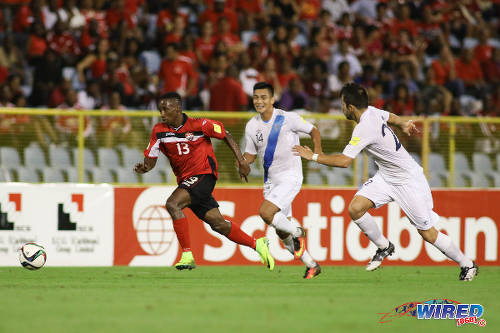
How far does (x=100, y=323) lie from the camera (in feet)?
21.7

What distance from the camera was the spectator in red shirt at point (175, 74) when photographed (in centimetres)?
1620

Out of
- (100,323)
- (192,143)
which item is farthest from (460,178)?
(100,323)

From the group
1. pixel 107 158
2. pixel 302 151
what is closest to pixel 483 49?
pixel 107 158

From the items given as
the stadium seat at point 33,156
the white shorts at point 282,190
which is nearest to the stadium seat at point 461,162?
the white shorts at point 282,190

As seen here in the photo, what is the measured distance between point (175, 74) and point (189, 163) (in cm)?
549

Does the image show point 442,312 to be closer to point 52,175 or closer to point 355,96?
point 355,96

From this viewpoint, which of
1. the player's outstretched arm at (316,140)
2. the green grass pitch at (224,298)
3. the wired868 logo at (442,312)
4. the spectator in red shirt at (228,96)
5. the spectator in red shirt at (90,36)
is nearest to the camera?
the green grass pitch at (224,298)

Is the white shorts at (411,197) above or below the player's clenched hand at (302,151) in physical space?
below

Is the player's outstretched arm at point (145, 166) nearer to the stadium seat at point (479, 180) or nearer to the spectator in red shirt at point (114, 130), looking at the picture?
the spectator in red shirt at point (114, 130)

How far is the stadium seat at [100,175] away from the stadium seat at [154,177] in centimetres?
55

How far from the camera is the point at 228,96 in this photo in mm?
15367

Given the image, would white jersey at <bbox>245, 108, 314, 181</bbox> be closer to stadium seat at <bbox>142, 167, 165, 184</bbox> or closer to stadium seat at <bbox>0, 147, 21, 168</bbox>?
stadium seat at <bbox>142, 167, 165, 184</bbox>

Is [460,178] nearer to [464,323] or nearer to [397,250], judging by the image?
[397,250]

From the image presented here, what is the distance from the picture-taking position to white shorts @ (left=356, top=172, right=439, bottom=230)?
34.9 ft
